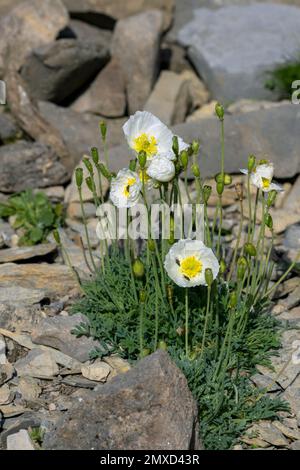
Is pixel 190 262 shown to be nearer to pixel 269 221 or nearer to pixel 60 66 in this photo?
pixel 269 221

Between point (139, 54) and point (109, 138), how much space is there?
2.85ft

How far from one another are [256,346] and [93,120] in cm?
301

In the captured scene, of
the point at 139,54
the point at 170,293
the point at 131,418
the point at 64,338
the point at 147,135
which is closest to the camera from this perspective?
the point at 131,418

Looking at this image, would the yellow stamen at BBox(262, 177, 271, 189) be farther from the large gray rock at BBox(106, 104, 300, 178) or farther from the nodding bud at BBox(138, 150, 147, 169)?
the large gray rock at BBox(106, 104, 300, 178)

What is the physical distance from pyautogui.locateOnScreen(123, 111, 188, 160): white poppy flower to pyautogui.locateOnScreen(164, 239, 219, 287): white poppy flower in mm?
436

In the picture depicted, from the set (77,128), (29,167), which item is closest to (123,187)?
(29,167)

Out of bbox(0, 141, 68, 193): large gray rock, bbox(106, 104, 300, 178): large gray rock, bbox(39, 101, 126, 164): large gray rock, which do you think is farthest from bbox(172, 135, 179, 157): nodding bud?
bbox(39, 101, 126, 164): large gray rock

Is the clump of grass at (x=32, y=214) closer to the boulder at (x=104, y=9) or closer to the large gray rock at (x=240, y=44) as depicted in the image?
the large gray rock at (x=240, y=44)

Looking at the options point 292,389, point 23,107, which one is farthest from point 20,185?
point 292,389

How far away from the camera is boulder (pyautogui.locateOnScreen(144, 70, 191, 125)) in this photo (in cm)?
611

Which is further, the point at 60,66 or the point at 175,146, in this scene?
the point at 60,66

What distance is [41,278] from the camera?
4.23 metres
